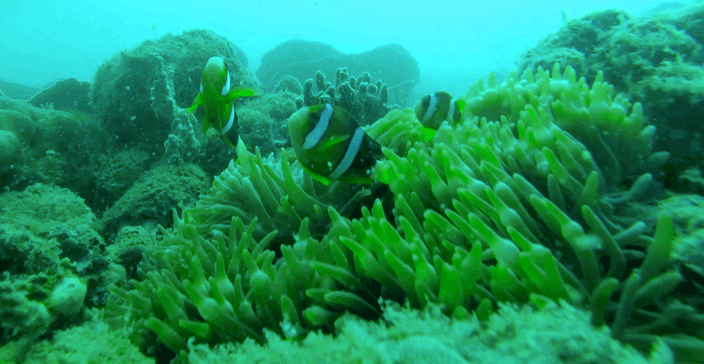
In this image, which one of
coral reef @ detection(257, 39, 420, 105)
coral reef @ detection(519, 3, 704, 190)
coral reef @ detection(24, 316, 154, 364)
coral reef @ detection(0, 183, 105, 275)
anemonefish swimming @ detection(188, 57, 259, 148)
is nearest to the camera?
coral reef @ detection(24, 316, 154, 364)

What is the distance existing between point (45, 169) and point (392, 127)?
17.6ft

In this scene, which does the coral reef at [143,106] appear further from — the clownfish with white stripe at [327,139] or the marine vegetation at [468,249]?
the clownfish with white stripe at [327,139]

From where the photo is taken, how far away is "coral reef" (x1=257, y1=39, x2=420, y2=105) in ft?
65.2

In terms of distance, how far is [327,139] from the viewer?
6.64 ft

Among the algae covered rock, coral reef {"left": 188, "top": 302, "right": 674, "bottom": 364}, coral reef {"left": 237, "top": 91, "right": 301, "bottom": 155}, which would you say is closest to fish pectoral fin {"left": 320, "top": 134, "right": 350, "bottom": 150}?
coral reef {"left": 188, "top": 302, "right": 674, "bottom": 364}

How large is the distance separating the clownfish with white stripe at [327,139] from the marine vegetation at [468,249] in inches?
8.6

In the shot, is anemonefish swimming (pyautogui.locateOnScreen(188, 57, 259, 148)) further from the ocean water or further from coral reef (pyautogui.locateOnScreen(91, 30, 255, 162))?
coral reef (pyautogui.locateOnScreen(91, 30, 255, 162))

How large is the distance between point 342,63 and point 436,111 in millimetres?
18224

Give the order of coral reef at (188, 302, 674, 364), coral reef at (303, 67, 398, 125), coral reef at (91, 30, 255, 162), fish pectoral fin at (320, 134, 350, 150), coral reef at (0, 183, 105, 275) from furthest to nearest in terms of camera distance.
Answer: coral reef at (303, 67, 398, 125), coral reef at (91, 30, 255, 162), coral reef at (0, 183, 105, 275), fish pectoral fin at (320, 134, 350, 150), coral reef at (188, 302, 674, 364)

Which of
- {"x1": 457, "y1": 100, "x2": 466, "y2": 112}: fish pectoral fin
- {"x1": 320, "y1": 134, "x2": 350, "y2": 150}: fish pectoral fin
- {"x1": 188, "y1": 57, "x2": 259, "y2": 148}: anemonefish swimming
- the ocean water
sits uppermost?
{"x1": 188, "y1": 57, "x2": 259, "y2": 148}: anemonefish swimming

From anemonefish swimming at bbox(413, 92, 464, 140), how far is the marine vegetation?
0.43 meters

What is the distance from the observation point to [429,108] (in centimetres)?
321

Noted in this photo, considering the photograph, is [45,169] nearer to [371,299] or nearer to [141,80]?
[141,80]

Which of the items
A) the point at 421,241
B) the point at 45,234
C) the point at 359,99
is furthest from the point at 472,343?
the point at 359,99
